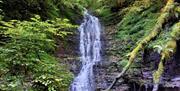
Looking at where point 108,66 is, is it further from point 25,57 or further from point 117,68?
point 25,57

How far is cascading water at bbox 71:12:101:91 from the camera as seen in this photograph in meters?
10.9

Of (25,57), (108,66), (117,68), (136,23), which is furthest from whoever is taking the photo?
(136,23)

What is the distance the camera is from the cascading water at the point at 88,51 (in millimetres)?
10907

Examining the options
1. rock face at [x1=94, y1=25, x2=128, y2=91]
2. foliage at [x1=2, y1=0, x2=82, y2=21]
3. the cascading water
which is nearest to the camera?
rock face at [x1=94, y1=25, x2=128, y2=91]

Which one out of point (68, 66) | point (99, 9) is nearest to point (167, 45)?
point (68, 66)

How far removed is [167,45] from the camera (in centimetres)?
819

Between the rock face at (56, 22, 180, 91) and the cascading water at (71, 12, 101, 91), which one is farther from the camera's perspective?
the cascading water at (71, 12, 101, 91)

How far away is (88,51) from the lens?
13.6 metres

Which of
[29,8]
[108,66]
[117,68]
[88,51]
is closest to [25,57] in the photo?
[117,68]

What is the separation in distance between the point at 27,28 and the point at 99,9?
14.1m

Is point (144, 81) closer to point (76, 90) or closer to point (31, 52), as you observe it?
point (76, 90)

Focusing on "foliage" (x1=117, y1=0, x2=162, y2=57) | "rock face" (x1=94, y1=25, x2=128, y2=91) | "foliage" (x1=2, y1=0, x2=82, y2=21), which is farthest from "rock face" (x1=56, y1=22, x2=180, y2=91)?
"foliage" (x1=2, y1=0, x2=82, y2=21)

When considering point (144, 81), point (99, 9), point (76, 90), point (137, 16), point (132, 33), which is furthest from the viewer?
point (99, 9)

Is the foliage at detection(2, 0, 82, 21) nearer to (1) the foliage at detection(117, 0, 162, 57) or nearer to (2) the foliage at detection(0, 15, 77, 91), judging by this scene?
(1) the foliage at detection(117, 0, 162, 57)
